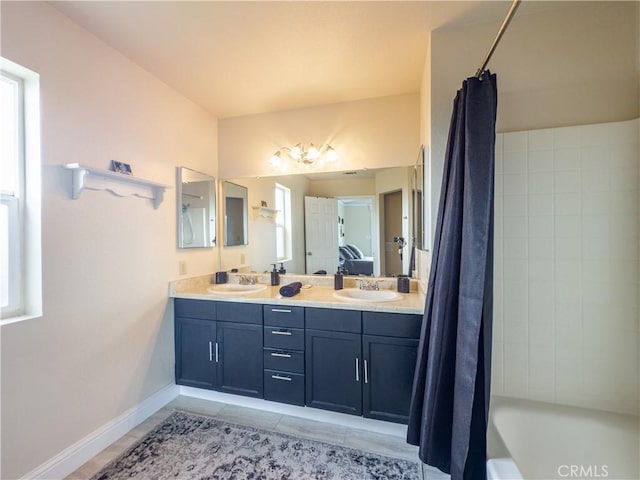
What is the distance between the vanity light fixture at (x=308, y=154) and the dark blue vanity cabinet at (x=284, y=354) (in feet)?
4.35

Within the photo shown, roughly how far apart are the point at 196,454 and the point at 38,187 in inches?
66.9

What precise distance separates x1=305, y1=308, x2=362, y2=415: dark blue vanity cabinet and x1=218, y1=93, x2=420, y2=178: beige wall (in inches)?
51.6

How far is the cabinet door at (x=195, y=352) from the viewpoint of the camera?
2.19 meters

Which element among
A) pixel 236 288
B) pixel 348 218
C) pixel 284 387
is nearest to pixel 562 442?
pixel 284 387

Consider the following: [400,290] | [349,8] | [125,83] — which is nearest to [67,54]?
[125,83]

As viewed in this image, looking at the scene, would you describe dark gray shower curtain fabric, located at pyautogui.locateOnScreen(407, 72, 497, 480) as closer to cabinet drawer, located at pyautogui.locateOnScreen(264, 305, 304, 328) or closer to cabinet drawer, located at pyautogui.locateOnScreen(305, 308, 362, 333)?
cabinet drawer, located at pyautogui.locateOnScreen(305, 308, 362, 333)

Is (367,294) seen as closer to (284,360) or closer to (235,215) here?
(284,360)

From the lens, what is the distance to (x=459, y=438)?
1212mm

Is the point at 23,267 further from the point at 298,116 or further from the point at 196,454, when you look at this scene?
the point at 298,116

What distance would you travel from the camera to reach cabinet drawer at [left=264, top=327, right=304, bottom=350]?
1975 millimetres

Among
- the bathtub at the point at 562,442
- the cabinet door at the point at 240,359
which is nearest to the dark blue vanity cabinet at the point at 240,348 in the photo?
the cabinet door at the point at 240,359

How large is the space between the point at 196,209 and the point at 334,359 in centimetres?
172

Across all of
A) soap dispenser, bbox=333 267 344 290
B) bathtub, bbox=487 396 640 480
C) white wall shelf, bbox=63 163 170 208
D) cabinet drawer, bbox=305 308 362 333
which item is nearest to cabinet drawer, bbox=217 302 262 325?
cabinet drawer, bbox=305 308 362 333

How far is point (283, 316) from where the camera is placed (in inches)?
79.0
